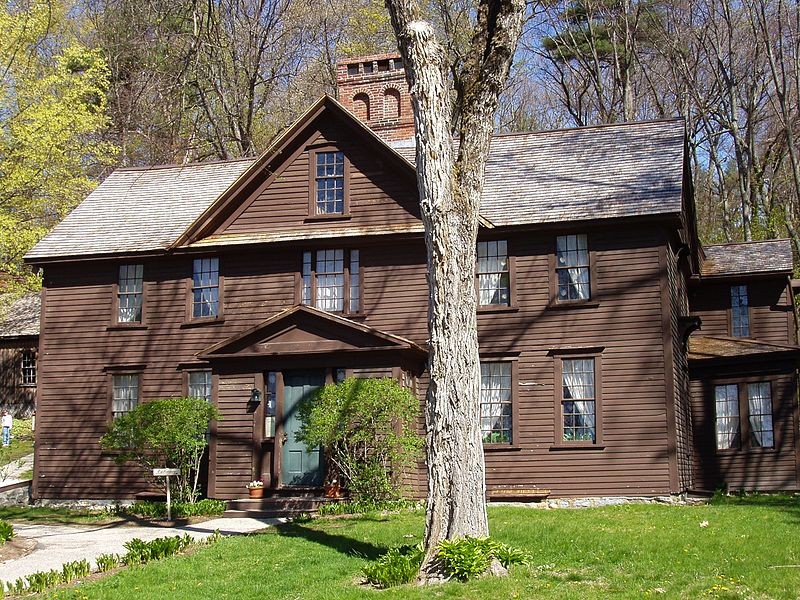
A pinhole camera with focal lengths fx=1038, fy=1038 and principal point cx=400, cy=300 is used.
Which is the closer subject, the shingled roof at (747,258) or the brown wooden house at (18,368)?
the shingled roof at (747,258)

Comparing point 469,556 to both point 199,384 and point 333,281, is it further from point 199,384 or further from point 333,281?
point 199,384

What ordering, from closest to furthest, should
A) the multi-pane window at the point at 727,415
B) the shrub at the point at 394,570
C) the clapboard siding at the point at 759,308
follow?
1. the shrub at the point at 394,570
2. the multi-pane window at the point at 727,415
3. the clapboard siding at the point at 759,308

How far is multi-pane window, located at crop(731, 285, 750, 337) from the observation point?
1017 inches

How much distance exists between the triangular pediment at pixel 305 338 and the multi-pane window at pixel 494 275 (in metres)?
1.94

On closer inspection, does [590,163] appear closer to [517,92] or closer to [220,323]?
[220,323]

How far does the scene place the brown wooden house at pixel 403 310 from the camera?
68.1 ft

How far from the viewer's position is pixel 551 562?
1228 cm

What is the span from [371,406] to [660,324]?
19.8ft

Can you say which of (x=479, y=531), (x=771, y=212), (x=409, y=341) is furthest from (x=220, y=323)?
(x=771, y=212)

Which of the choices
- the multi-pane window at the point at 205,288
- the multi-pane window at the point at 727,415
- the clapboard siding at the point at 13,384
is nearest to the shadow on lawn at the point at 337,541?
the multi-pane window at the point at 205,288

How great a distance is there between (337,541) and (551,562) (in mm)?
3775

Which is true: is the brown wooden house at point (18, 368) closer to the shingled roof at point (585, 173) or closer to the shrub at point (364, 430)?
the shingled roof at point (585, 173)


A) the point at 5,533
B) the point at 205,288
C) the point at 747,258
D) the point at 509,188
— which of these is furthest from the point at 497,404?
the point at 5,533

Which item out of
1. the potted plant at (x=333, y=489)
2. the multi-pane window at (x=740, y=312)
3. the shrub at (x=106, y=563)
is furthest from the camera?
the multi-pane window at (x=740, y=312)
